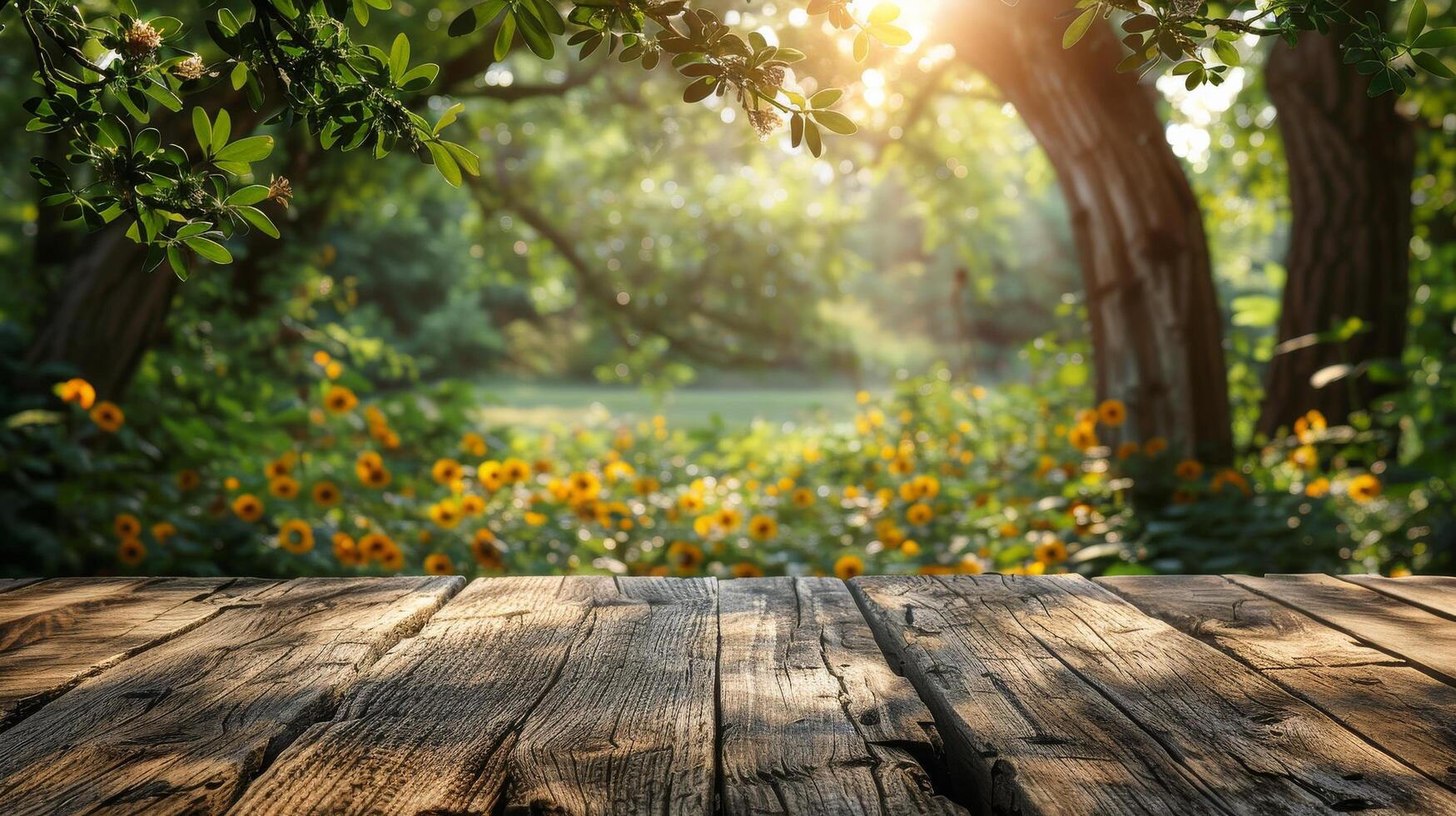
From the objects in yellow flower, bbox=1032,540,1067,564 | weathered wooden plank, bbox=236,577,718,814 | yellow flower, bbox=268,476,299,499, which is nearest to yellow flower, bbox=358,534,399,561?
yellow flower, bbox=268,476,299,499

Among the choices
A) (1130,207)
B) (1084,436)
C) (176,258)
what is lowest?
(1084,436)

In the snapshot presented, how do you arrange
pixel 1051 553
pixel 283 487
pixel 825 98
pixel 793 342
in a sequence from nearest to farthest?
pixel 825 98 → pixel 1051 553 → pixel 283 487 → pixel 793 342

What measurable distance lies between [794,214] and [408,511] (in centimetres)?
546

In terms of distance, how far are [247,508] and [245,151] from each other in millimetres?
→ 2668

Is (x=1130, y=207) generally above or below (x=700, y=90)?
above

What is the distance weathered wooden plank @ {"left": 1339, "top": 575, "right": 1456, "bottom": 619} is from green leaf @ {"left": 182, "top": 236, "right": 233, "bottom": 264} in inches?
64.4

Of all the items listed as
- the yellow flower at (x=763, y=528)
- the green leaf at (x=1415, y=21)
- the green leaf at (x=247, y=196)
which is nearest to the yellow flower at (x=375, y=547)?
the yellow flower at (x=763, y=528)

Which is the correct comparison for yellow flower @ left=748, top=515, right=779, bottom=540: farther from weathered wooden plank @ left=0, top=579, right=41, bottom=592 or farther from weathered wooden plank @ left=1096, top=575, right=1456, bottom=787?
weathered wooden plank @ left=0, top=579, right=41, bottom=592

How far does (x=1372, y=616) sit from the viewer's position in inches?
58.0

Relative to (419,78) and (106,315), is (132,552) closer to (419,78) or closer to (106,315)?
(106,315)

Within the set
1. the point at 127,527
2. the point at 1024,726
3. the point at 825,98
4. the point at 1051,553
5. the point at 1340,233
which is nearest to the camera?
the point at 1024,726

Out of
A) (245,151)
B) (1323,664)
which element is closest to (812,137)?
(245,151)

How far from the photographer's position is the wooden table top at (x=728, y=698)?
88cm

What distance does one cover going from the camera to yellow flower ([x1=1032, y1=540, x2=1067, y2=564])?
3371mm
